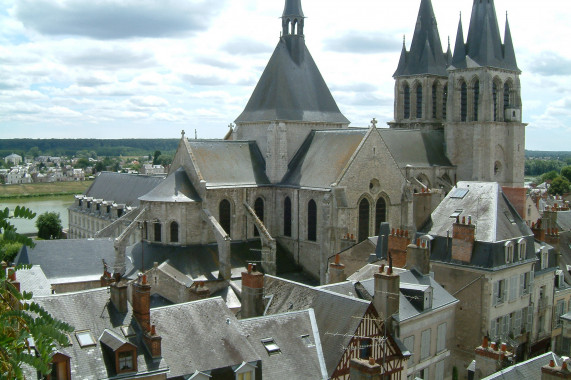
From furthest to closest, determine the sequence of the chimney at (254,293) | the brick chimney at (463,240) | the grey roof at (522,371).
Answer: the brick chimney at (463,240)
the chimney at (254,293)
the grey roof at (522,371)

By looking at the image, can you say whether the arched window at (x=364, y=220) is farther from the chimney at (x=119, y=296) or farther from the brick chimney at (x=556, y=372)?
the brick chimney at (x=556, y=372)

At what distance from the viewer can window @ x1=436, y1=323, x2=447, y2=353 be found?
2044 centimetres

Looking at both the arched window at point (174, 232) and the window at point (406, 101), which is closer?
the arched window at point (174, 232)

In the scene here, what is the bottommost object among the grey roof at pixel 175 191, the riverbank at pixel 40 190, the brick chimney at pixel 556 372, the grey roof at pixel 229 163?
the riverbank at pixel 40 190

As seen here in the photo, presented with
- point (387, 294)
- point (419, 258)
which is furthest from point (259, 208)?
point (387, 294)

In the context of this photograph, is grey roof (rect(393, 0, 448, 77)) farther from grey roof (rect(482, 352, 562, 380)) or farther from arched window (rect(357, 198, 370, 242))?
grey roof (rect(482, 352, 562, 380))

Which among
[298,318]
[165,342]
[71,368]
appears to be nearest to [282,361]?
[298,318]

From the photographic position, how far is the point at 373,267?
21.3 m

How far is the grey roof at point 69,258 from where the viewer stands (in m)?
31.3

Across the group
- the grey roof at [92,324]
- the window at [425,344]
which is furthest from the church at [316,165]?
the grey roof at [92,324]

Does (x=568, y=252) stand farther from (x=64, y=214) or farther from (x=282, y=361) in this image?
(x=64, y=214)

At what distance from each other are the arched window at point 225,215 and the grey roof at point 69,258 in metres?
6.64

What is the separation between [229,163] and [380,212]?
844 cm

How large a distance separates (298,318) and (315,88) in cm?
2089
